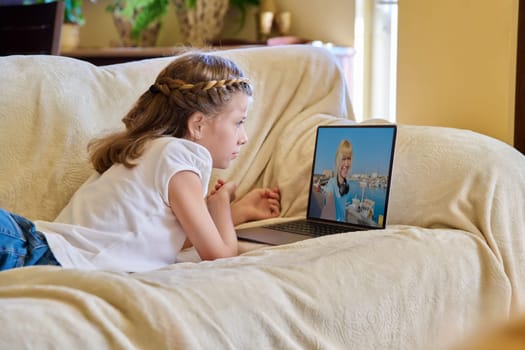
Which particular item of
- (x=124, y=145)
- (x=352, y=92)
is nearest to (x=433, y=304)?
(x=124, y=145)

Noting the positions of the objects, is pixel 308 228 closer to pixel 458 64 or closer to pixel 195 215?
pixel 195 215

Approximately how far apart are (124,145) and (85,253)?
266 mm

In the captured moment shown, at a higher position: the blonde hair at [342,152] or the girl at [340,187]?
the blonde hair at [342,152]

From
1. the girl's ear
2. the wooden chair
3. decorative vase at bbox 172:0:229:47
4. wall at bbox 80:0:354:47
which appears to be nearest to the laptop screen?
the girl's ear

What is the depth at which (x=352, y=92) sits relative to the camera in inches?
122

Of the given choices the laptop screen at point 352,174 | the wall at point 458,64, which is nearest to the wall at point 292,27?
the wall at point 458,64

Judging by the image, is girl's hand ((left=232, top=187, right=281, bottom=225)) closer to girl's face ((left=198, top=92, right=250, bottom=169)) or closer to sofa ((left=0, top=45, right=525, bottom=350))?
sofa ((left=0, top=45, right=525, bottom=350))

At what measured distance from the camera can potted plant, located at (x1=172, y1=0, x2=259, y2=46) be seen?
11.1 feet

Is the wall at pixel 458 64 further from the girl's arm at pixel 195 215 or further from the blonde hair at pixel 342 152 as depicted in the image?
the girl's arm at pixel 195 215

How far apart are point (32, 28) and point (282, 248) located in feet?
5.36

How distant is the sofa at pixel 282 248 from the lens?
3.18ft

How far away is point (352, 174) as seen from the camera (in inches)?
66.7

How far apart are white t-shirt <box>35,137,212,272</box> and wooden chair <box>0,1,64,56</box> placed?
1254mm

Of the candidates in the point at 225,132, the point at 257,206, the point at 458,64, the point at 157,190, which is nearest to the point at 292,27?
the point at 458,64
